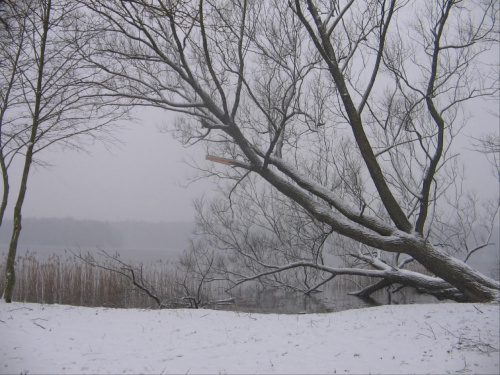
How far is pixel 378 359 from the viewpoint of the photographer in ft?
14.5

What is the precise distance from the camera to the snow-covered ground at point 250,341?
4.17m

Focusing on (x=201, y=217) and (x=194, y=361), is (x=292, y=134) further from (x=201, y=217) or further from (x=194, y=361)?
(x=194, y=361)

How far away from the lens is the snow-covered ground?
4168 millimetres

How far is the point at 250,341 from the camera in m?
5.24

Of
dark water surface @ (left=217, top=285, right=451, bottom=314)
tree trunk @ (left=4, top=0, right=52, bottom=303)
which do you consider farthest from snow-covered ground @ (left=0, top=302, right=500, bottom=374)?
dark water surface @ (left=217, top=285, right=451, bottom=314)

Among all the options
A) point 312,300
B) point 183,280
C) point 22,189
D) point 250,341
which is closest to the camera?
point 250,341

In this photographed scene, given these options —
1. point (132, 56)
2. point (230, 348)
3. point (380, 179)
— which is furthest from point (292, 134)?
point (230, 348)

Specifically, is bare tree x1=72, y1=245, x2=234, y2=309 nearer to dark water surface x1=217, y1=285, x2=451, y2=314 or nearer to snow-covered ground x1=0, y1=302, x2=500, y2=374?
dark water surface x1=217, y1=285, x2=451, y2=314

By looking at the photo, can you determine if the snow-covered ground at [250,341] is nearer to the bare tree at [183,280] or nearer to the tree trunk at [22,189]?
the tree trunk at [22,189]

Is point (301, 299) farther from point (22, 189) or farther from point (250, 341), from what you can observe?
point (22, 189)

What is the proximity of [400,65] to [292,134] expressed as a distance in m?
3.30

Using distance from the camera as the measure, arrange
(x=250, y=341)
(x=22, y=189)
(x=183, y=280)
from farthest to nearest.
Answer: (x=183, y=280), (x=22, y=189), (x=250, y=341)

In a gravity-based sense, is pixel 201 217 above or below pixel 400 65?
below

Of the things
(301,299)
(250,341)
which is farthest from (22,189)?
(301,299)
